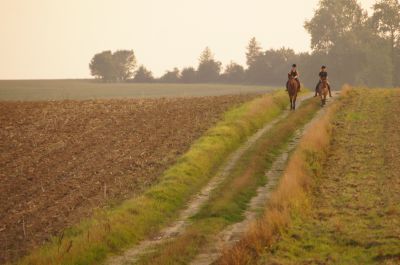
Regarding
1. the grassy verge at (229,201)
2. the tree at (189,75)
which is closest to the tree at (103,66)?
the tree at (189,75)

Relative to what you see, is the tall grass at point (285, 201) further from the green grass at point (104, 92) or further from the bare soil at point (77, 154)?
the green grass at point (104, 92)

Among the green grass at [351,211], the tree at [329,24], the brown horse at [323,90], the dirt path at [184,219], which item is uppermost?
the tree at [329,24]

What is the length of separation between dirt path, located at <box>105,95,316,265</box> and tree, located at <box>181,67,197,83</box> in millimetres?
89823

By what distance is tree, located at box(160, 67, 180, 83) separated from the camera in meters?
121

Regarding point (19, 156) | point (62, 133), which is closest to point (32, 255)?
point (19, 156)

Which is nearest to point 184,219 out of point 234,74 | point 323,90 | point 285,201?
point 285,201

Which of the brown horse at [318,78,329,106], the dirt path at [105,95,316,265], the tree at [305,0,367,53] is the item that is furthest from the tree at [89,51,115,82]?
the dirt path at [105,95,316,265]

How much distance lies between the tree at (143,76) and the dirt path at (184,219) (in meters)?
97.0

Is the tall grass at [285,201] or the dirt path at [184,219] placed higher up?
the tall grass at [285,201]

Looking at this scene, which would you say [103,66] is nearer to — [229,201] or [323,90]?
[323,90]

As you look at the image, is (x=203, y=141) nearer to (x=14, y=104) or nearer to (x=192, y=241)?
(x=192, y=241)

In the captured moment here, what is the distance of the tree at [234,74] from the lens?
108125mm

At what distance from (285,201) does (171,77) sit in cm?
10697

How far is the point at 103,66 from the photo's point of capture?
424 feet
